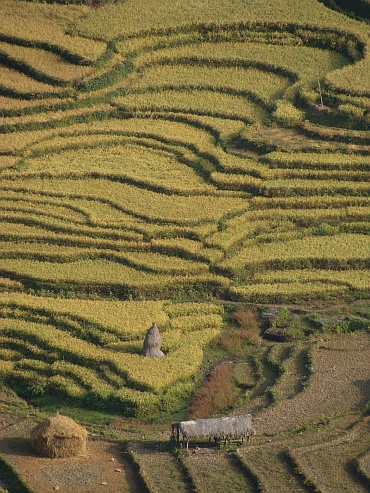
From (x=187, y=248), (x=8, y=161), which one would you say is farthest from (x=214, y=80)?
(x=187, y=248)

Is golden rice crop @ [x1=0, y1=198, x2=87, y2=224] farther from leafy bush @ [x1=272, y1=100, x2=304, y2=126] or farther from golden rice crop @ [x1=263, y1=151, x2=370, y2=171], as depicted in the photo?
leafy bush @ [x1=272, y1=100, x2=304, y2=126]

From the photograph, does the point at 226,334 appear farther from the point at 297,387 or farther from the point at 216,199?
the point at 216,199

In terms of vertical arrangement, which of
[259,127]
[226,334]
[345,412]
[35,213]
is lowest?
[345,412]

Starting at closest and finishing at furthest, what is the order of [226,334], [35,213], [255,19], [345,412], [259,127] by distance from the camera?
[345,412], [226,334], [35,213], [259,127], [255,19]

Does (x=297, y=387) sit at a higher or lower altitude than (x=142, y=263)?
lower

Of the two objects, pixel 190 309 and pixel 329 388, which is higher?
pixel 190 309

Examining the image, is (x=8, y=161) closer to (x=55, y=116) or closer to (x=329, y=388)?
(x=55, y=116)

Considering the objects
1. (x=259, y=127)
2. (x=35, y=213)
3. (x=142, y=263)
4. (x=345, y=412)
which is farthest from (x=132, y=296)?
(x=259, y=127)
